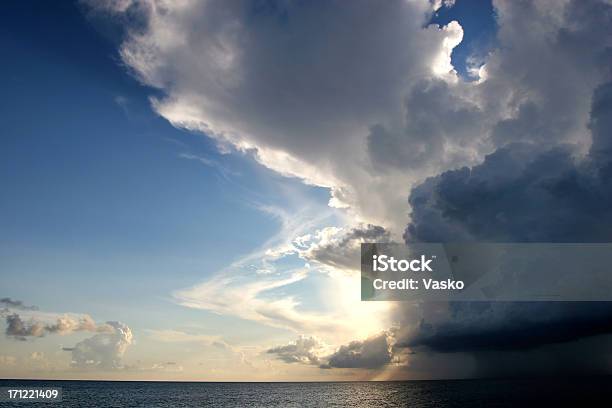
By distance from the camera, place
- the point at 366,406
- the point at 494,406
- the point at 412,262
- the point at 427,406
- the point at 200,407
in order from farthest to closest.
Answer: the point at 200,407 → the point at 366,406 → the point at 427,406 → the point at 494,406 → the point at 412,262

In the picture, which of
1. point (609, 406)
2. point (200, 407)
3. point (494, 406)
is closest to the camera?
point (609, 406)

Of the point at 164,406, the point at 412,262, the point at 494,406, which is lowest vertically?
the point at 164,406

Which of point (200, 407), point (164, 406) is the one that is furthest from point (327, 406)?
point (164, 406)

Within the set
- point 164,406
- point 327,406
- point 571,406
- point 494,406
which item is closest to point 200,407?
point 164,406

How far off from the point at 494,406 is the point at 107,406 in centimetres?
13396

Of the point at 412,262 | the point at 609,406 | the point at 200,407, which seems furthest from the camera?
the point at 200,407

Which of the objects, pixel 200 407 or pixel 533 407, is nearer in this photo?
pixel 533 407

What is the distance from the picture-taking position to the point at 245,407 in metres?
146

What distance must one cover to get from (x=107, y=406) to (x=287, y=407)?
219 feet

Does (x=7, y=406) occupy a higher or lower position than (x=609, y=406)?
lower

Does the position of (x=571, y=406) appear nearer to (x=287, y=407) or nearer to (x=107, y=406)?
(x=287, y=407)

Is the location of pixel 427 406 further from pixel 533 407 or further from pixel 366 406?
pixel 533 407

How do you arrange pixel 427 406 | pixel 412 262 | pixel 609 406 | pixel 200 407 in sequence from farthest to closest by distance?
pixel 200 407 → pixel 427 406 → pixel 609 406 → pixel 412 262

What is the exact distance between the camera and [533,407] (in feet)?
369
